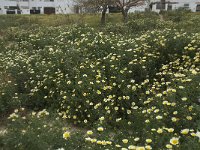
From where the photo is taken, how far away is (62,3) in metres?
55.8

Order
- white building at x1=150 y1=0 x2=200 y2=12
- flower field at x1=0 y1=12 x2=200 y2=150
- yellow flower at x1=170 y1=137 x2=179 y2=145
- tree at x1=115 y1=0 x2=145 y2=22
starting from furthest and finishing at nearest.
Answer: white building at x1=150 y1=0 x2=200 y2=12
tree at x1=115 y1=0 x2=145 y2=22
flower field at x1=0 y1=12 x2=200 y2=150
yellow flower at x1=170 y1=137 x2=179 y2=145

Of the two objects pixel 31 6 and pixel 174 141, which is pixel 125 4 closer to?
pixel 174 141

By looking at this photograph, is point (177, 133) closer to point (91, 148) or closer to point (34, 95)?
point (91, 148)

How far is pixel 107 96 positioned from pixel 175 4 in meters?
40.4

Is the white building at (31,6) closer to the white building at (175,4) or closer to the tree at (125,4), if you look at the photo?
the white building at (175,4)

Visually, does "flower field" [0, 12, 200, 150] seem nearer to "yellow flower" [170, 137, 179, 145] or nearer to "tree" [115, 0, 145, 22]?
"yellow flower" [170, 137, 179, 145]

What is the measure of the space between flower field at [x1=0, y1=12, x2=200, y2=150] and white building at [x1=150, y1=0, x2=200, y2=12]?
35724 millimetres

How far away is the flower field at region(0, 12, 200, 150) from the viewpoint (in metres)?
4.46

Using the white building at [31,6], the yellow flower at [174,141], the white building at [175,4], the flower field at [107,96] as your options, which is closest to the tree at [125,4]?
the flower field at [107,96]

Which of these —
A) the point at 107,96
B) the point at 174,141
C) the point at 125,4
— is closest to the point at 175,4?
the point at 125,4

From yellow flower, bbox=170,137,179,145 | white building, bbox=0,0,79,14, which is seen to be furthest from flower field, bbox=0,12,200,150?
white building, bbox=0,0,79,14

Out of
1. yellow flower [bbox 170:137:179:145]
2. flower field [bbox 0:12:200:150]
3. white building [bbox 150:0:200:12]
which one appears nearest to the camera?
yellow flower [bbox 170:137:179:145]

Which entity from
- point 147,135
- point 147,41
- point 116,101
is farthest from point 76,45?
point 147,135

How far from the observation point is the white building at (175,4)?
43.4 meters
